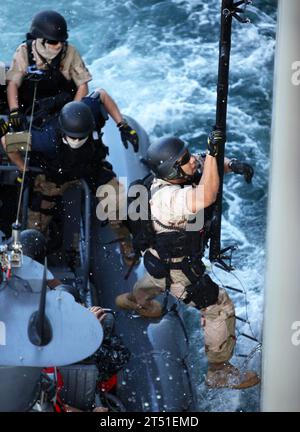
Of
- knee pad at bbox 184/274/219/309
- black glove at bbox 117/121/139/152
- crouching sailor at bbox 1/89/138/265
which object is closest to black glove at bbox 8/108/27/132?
crouching sailor at bbox 1/89/138/265

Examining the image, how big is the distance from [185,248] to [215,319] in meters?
0.19

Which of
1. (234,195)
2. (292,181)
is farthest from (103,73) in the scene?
(292,181)

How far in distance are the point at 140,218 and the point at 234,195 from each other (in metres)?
0.82

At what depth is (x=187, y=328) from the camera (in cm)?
334

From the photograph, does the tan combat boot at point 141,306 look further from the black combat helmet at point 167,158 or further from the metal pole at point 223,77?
the black combat helmet at point 167,158

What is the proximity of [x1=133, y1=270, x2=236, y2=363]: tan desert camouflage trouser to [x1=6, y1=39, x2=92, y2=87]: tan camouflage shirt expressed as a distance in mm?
593

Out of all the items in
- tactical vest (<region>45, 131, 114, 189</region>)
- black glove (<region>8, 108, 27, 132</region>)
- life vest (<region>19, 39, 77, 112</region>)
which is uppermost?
life vest (<region>19, 39, 77, 112</region>)

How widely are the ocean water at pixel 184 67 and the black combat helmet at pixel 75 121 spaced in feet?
2.24

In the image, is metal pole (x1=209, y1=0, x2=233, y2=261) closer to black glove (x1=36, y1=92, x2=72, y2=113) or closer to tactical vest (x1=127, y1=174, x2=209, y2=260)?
tactical vest (x1=127, y1=174, x2=209, y2=260)

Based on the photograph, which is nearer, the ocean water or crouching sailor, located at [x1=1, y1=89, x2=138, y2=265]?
crouching sailor, located at [x1=1, y1=89, x2=138, y2=265]

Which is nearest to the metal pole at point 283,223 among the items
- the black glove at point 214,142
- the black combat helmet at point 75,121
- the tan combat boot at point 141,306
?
the black glove at point 214,142

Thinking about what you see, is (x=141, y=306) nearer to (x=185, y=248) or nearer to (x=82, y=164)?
(x=185, y=248)

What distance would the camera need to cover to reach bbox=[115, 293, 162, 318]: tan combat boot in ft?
10.2

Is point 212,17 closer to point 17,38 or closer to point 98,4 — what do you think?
point 98,4
